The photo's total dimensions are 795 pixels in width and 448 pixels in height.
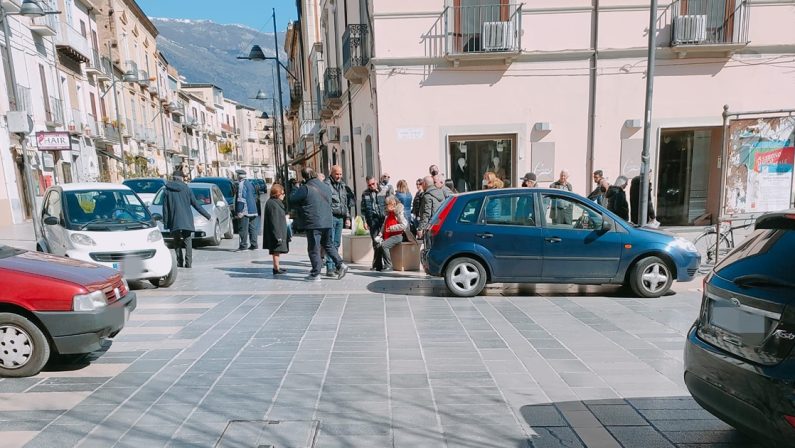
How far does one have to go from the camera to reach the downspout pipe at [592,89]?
12.7m

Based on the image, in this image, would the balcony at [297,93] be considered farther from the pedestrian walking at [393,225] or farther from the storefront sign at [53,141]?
the pedestrian walking at [393,225]

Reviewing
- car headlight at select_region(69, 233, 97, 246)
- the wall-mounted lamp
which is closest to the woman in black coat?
car headlight at select_region(69, 233, 97, 246)

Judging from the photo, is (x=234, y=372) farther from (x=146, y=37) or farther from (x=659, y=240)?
(x=146, y=37)

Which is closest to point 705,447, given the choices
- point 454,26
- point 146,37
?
point 454,26

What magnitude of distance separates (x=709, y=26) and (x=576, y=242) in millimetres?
9777

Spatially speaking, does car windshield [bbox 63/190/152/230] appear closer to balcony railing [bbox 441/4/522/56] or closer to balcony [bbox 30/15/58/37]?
balcony railing [bbox 441/4/522/56]

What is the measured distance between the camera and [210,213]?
1296 cm

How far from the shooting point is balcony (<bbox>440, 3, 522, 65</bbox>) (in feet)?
40.9

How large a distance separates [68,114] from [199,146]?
138ft

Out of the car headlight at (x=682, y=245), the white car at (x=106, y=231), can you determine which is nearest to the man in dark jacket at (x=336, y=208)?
the white car at (x=106, y=231)

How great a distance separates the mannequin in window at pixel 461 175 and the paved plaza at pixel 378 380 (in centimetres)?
693

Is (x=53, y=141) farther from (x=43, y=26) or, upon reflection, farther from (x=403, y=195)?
(x=43, y=26)

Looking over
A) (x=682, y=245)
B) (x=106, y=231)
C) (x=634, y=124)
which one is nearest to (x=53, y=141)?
(x=106, y=231)

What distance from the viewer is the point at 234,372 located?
4453mm
